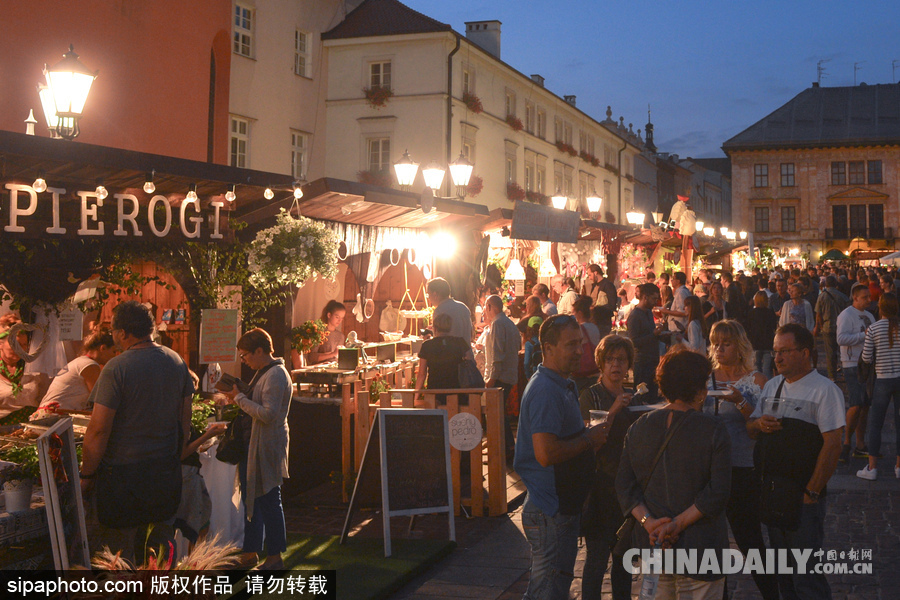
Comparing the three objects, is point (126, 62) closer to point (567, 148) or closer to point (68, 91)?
point (68, 91)

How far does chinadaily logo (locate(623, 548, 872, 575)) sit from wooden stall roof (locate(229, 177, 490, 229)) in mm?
5204

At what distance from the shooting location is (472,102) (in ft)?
92.6

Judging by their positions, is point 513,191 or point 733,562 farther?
point 513,191

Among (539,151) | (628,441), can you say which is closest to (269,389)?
(628,441)

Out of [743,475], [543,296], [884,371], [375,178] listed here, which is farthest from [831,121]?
[743,475]

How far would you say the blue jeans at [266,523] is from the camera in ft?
19.1

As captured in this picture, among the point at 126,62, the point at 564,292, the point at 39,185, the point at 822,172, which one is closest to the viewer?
the point at 39,185

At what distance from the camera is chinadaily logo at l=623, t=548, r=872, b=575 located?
3.47 meters

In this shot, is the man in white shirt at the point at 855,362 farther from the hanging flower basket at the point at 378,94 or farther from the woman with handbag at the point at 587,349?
the hanging flower basket at the point at 378,94

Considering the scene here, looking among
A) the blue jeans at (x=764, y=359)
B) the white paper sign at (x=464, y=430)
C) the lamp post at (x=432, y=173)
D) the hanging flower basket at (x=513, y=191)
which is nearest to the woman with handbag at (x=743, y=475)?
the white paper sign at (x=464, y=430)

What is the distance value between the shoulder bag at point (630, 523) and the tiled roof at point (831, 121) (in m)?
62.8

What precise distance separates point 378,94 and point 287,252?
20084 millimetres

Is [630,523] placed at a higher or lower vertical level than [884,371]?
lower

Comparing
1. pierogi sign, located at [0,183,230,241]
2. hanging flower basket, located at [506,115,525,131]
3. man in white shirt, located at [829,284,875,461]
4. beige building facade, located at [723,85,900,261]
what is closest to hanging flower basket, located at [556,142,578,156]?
hanging flower basket, located at [506,115,525,131]
